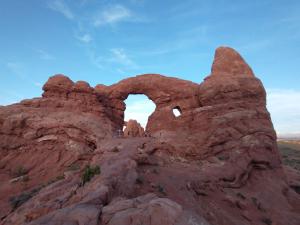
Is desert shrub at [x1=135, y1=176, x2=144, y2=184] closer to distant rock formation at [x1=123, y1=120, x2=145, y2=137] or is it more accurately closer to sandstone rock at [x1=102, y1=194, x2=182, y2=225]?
sandstone rock at [x1=102, y1=194, x2=182, y2=225]

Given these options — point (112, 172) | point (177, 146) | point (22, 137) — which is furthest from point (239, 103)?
point (22, 137)

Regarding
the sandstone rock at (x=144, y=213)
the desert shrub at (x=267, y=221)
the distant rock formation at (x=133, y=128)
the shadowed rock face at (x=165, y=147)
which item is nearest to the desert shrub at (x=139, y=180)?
the shadowed rock face at (x=165, y=147)

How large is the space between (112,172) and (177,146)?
342 inches

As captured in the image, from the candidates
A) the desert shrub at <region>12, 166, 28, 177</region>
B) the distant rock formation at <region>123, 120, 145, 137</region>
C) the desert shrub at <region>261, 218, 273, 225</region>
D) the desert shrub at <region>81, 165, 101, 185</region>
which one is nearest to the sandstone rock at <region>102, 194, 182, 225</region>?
the desert shrub at <region>81, 165, 101, 185</region>

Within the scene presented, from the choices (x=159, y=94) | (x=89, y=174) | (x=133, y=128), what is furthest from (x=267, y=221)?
(x=133, y=128)

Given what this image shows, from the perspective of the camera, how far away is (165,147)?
18.8 meters

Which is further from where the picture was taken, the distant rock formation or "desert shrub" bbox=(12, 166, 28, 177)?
the distant rock formation

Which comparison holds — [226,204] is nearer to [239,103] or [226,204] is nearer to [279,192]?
[279,192]

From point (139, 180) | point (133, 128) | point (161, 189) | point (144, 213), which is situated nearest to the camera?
point (144, 213)

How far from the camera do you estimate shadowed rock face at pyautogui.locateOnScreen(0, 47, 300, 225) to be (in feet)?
43.6

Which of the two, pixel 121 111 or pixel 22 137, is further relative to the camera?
pixel 121 111

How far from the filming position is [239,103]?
19875mm

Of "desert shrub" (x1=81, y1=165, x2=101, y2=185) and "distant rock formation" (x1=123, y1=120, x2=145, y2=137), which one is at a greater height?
"distant rock formation" (x1=123, y1=120, x2=145, y2=137)

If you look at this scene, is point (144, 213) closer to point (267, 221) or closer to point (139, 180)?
point (139, 180)
